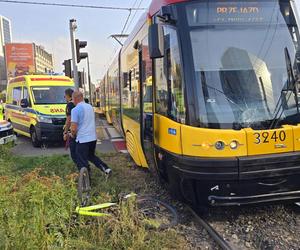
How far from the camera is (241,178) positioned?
5.00 m

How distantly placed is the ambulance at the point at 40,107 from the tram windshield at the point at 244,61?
29.4 feet

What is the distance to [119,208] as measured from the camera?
4.95 m

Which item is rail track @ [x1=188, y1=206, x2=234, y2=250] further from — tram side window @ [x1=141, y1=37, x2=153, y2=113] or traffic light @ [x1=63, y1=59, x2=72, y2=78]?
traffic light @ [x1=63, y1=59, x2=72, y2=78]

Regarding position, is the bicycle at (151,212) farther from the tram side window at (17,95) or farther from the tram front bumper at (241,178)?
the tram side window at (17,95)

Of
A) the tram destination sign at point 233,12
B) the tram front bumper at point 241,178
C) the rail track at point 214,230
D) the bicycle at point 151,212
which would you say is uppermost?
the tram destination sign at point 233,12

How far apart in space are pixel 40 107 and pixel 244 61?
9663 mm

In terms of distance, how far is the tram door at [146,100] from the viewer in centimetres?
671

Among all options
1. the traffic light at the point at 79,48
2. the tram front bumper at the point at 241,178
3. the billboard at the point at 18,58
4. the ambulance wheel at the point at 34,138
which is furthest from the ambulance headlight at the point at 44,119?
the billboard at the point at 18,58

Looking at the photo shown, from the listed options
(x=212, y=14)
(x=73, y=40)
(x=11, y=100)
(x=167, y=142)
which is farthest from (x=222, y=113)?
(x=11, y=100)

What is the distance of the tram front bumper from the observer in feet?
16.4

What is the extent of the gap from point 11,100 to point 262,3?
13.0 metres

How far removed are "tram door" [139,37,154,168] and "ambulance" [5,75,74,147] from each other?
656 centimetres

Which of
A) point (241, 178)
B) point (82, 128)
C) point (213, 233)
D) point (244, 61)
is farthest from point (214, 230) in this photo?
point (82, 128)

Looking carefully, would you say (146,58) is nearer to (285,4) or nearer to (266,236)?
→ (285,4)
